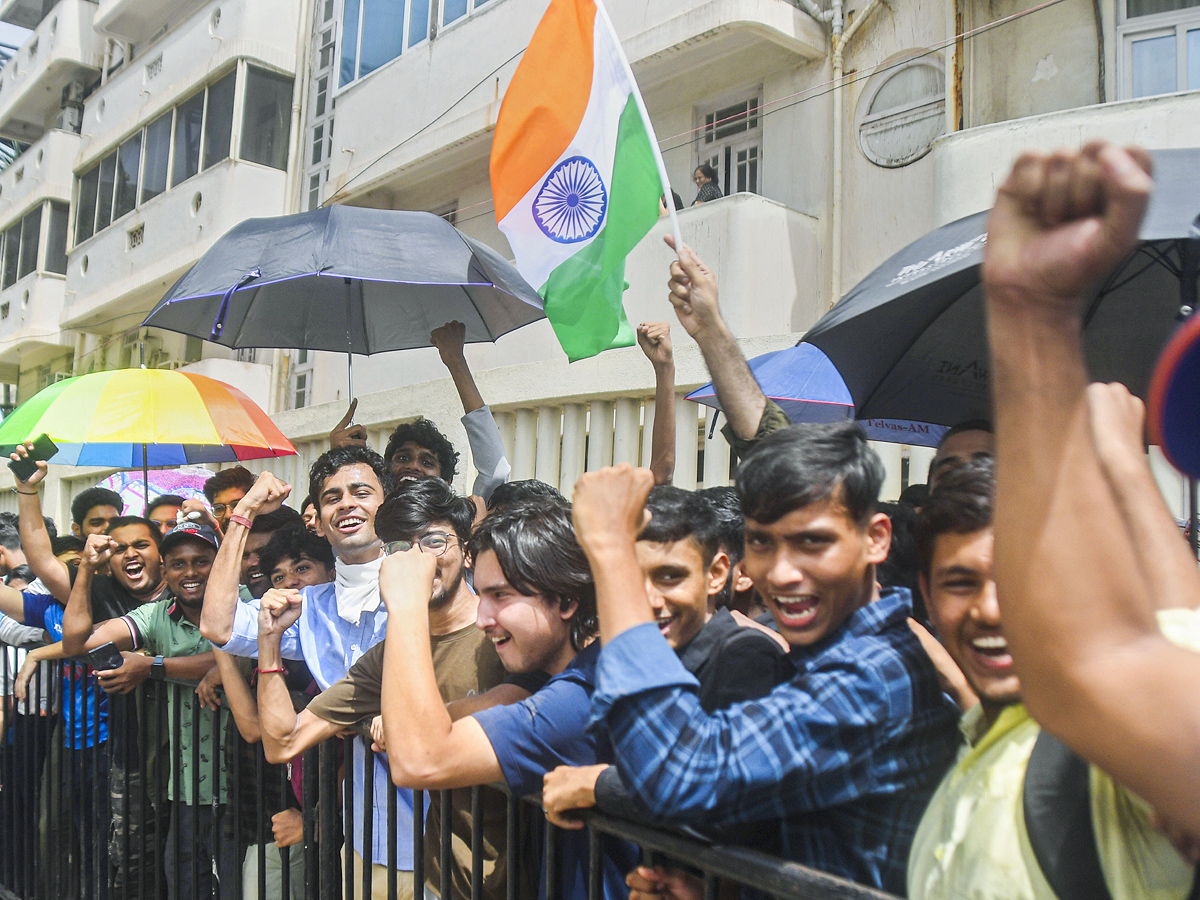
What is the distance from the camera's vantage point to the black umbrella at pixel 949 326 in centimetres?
257

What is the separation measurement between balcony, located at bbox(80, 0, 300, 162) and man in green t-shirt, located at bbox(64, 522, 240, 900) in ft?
38.8

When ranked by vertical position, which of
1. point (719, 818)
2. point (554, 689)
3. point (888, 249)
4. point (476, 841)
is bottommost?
point (476, 841)

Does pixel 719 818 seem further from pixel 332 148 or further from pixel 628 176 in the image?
pixel 332 148

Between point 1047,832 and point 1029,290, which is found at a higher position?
point 1029,290

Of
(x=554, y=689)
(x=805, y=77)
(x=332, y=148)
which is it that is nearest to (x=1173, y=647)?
(x=554, y=689)

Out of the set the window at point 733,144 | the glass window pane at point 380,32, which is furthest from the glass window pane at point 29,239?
the window at point 733,144

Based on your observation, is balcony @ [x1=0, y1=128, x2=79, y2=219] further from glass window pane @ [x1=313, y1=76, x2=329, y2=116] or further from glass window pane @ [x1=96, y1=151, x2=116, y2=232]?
glass window pane @ [x1=313, y1=76, x2=329, y2=116]

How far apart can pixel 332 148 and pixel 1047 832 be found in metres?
13.8

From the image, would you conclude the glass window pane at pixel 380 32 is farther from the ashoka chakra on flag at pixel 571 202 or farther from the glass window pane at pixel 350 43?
the ashoka chakra on flag at pixel 571 202

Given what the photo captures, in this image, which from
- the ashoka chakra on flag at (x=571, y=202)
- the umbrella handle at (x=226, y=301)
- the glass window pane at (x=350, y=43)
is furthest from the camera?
the glass window pane at (x=350, y=43)

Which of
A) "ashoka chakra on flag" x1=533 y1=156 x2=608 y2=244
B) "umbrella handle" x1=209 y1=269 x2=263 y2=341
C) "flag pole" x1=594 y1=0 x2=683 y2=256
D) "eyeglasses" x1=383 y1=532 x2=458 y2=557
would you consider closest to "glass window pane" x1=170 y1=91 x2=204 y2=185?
"umbrella handle" x1=209 y1=269 x2=263 y2=341

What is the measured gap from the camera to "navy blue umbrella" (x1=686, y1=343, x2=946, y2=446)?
456cm

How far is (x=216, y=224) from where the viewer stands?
14039mm

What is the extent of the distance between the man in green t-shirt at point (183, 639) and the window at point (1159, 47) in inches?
269
